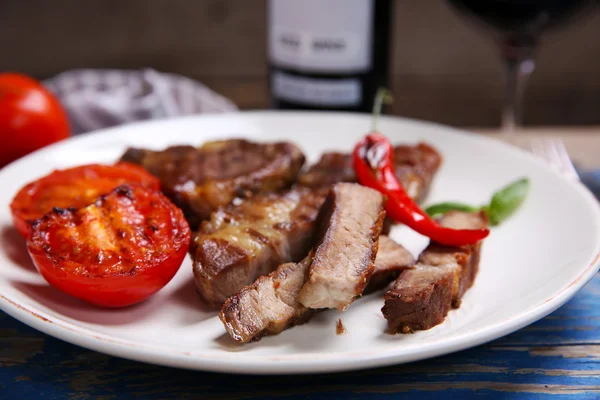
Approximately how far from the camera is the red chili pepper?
7.79 feet

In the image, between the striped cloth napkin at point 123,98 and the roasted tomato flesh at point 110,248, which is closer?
the roasted tomato flesh at point 110,248

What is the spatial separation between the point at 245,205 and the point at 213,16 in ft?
11.8

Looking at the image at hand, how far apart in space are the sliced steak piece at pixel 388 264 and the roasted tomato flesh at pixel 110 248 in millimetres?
632

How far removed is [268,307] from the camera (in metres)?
2.00

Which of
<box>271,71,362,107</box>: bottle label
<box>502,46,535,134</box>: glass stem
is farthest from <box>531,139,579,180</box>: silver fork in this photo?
<box>271,71,362,107</box>: bottle label

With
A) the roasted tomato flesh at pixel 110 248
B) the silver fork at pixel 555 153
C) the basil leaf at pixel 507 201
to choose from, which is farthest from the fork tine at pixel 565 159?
the roasted tomato flesh at pixel 110 248

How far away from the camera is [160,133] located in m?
3.70

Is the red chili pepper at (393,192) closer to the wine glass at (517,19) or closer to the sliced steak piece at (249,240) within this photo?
the sliced steak piece at (249,240)

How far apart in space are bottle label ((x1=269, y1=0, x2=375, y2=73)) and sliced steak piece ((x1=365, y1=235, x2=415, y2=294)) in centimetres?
189

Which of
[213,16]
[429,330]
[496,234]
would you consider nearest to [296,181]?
[496,234]

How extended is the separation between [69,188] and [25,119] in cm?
160

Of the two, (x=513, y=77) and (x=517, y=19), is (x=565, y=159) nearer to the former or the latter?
(x=513, y=77)

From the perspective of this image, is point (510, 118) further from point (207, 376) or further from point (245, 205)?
point (207, 376)

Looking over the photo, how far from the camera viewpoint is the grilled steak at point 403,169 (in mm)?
2898
